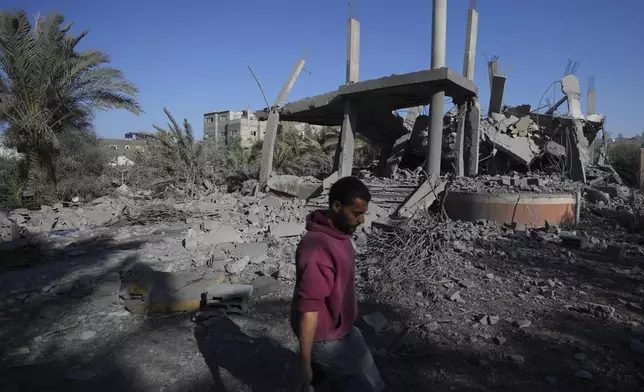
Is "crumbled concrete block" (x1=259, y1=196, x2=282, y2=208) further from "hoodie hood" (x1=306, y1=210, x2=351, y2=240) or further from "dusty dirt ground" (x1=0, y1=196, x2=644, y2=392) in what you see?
"hoodie hood" (x1=306, y1=210, x2=351, y2=240)

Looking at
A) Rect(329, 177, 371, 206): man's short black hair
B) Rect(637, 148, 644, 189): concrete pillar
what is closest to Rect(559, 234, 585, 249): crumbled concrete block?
Rect(329, 177, 371, 206): man's short black hair

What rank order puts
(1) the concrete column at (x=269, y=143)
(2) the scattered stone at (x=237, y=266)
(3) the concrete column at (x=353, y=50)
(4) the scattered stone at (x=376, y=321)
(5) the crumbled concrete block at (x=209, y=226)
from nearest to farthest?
1. (4) the scattered stone at (x=376, y=321)
2. (2) the scattered stone at (x=237, y=266)
3. (5) the crumbled concrete block at (x=209, y=226)
4. (1) the concrete column at (x=269, y=143)
5. (3) the concrete column at (x=353, y=50)

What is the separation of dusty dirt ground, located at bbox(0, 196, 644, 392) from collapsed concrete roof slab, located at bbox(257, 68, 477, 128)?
4.33 metres

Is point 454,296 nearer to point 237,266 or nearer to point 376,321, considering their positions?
point 376,321

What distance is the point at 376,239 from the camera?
6.17 meters

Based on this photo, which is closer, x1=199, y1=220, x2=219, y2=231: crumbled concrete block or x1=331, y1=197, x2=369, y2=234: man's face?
x1=331, y1=197, x2=369, y2=234: man's face

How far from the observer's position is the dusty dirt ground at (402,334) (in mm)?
2744

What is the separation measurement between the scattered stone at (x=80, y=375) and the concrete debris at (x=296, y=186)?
7.36m

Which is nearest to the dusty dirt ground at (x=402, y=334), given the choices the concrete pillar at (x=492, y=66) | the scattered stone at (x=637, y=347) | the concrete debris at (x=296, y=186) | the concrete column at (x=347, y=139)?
the scattered stone at (x=637, y=347)

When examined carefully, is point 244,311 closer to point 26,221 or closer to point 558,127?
point 26,221

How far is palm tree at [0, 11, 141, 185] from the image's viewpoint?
1041cm

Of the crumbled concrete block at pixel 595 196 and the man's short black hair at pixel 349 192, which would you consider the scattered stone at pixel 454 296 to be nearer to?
the man's short black hair at pixel 349 192

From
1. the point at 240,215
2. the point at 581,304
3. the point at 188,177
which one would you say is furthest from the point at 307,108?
the point at 581,304

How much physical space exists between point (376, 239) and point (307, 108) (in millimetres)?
5990
